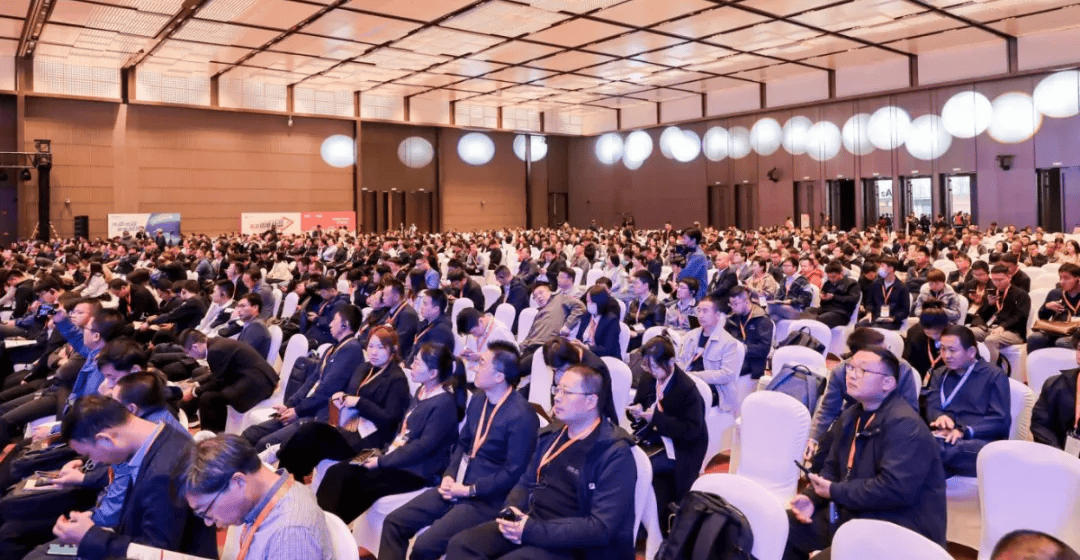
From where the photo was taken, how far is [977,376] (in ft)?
13.0

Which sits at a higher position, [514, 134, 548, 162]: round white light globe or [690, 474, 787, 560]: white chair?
[514, 134, 548, 162]: round white light globe

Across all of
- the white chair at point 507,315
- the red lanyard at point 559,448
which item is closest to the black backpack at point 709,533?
the red lanyard at point 559,448

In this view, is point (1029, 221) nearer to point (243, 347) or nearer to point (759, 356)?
point (759, 356)

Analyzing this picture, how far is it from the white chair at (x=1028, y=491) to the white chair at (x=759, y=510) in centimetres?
86

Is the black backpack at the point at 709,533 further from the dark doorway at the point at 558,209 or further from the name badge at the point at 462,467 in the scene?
the dark doorway at the point at 558,209

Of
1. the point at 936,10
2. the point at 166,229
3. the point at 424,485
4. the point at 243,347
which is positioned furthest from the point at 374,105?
the point at 424,485

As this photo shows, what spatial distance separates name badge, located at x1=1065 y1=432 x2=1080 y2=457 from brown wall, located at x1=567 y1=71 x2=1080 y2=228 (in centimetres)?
1840

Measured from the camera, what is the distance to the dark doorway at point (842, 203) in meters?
Answer: 22.9

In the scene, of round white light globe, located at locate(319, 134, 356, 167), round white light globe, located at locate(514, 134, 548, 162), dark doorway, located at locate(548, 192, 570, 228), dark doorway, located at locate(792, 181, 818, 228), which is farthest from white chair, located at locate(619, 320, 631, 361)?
dark doorway, located at locate(548, 192, 570, 228)

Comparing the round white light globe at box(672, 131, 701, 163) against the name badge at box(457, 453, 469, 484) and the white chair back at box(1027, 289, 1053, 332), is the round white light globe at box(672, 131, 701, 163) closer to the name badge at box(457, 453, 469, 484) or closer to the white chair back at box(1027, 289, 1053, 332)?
the white chair back at box(1027, 289, 1053, 332)

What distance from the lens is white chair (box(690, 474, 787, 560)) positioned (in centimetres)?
252

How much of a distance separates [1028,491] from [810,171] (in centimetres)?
2243

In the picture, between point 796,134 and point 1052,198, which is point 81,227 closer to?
point 796,134

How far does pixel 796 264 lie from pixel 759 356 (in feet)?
13.2
